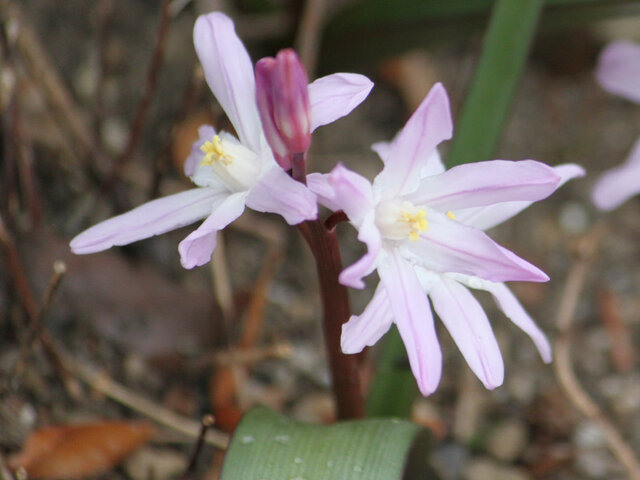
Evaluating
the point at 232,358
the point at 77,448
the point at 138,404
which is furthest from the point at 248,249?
the point at 77,448

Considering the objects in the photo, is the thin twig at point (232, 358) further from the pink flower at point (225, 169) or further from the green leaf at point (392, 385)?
the pink flower at point (225, 169)

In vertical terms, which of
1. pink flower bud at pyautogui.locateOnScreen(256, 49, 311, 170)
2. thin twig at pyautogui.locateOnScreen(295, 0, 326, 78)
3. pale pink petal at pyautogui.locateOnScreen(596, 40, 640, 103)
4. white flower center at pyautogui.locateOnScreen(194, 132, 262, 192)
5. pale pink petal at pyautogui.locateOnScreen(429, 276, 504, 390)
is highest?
thin twig at pyautogui.locateOnScreen(295, 0, 326, 78)

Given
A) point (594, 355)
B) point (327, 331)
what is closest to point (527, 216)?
point (594, 355)

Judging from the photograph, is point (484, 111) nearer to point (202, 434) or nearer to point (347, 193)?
point (347, 193)

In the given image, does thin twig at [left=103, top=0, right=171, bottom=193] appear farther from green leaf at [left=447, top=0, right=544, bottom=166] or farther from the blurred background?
green leaf at [left=447, top=0, right=544, bottom=166]

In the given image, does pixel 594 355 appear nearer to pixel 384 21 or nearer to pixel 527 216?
pixel 527 216

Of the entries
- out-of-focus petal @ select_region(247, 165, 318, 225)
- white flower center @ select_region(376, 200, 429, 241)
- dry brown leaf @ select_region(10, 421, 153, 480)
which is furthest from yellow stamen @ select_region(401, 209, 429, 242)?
dry brown leaf @ select_region(10, 421, 153, 480)

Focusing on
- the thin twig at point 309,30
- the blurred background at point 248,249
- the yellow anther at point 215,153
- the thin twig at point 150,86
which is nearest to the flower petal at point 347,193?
the yellow anther at point 215,153

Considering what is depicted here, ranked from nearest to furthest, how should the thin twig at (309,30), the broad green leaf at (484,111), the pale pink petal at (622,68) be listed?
the broad green leaf at (484,111) → the pale pink petal at (622,68) → the thin twig at (309,30)
